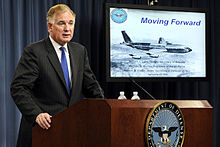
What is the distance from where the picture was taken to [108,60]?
11.6 ft

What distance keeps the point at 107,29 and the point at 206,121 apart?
2.23 m

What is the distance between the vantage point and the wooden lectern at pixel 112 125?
123 centimetres

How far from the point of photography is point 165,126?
1.31 m


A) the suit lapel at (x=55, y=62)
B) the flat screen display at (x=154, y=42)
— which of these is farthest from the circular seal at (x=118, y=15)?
the suit lapel at (x=55, y=62)

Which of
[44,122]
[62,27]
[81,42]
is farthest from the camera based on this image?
[81,42]

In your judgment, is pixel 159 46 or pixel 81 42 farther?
pixel 81 42

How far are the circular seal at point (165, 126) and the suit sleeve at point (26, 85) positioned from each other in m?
0.68

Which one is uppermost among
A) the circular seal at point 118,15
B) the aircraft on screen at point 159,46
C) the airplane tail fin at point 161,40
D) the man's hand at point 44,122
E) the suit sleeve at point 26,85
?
the circular seal at point 118,15

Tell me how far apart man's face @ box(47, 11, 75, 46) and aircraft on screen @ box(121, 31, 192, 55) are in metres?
1.46

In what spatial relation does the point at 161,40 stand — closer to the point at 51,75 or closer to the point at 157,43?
the point at 157,43

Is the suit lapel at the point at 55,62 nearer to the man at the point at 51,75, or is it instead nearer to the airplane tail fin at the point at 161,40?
the man at the point at 51,75

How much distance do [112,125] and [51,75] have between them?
868mm

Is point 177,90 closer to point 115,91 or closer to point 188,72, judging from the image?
point 188,72

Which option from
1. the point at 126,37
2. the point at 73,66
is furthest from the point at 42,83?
the point at 126,37
